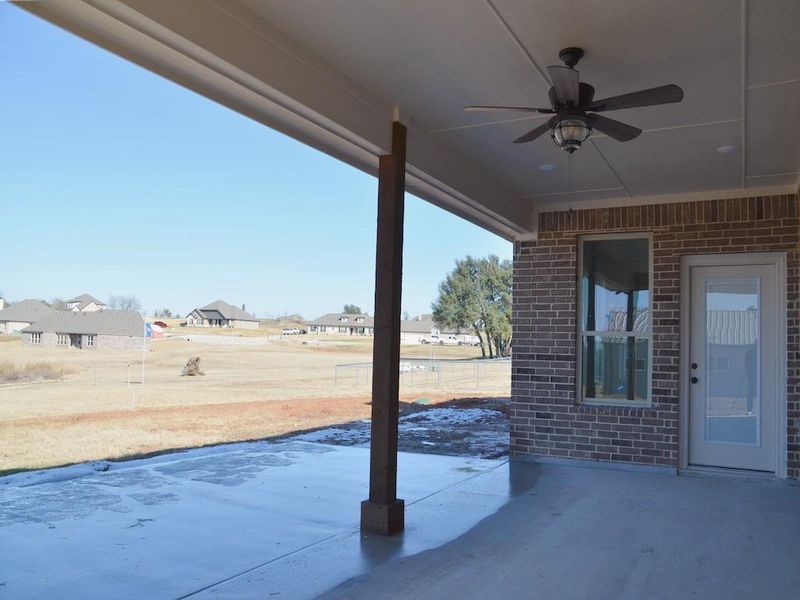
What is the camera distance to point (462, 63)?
133 inches

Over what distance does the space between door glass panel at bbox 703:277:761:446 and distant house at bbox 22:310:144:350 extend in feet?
80.0

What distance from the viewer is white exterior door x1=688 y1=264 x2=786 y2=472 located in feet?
18.8

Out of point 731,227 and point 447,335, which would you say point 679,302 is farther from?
point 447,335

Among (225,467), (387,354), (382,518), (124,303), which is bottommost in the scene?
(225,467)

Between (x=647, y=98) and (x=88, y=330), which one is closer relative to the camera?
(x=647, y=98)

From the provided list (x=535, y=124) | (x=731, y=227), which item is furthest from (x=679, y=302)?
(x=535, y=124)

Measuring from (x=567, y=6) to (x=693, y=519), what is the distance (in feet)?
11.7

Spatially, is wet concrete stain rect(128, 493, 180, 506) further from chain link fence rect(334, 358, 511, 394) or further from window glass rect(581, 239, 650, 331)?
chain link fence rect(334, 358, 511, 394)

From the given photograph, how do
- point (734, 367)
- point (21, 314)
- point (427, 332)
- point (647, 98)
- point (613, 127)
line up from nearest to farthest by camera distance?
point (647, 98) → point (613, 127) → point (734, 367) → point (21, 314) → point (427, 332)

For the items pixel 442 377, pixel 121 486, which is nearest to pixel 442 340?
pixel 442 377

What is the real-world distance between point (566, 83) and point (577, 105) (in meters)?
0.27

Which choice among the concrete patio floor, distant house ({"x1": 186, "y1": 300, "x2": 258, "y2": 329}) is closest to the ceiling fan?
the concrete patio floor

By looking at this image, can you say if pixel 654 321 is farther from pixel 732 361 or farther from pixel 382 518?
pixel 382 518

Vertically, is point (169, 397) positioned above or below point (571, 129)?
below
